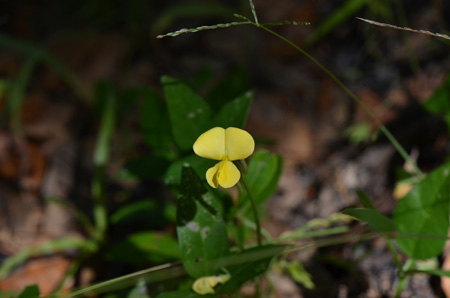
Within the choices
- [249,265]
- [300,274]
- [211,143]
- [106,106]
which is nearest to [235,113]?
[211,143]

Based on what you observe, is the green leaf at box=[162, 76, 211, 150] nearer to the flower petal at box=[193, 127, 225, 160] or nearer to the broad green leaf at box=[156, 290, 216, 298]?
the flower petal at box=[193, 127, 225, 160]

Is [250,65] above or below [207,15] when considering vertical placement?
below

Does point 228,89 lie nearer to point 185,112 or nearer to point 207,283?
point 185,112

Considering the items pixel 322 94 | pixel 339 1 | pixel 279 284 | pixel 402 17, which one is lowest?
pixel 279 284

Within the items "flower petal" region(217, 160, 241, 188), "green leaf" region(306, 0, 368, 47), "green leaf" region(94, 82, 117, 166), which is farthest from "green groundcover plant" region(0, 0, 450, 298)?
"green leaf" region(306, 0, 368, 47)

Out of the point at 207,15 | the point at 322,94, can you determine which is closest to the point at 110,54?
the point at 207,15

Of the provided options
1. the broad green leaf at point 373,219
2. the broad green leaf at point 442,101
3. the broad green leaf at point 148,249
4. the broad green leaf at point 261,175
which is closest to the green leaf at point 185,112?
the broad green leaf at point 261,175

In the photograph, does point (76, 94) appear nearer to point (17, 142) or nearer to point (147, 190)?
point (17, 142)
